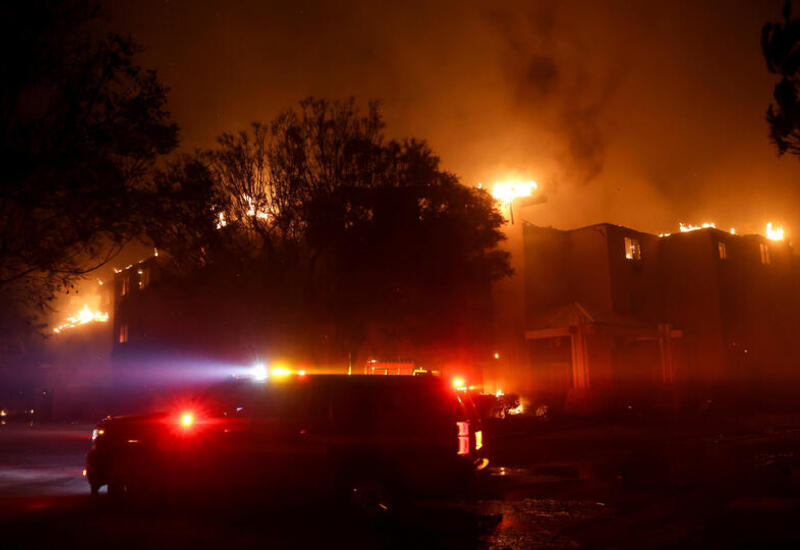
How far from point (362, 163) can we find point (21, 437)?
50.1 ft

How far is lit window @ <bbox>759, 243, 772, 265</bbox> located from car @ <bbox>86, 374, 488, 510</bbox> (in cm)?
3511

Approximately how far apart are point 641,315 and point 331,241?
19.5 meters

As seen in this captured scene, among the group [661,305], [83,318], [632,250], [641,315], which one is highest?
[632,250]

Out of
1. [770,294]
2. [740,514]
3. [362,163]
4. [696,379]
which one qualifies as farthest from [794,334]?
[740,514]

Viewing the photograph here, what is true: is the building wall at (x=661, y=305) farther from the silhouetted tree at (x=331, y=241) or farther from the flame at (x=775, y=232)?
the silhouetted tree at (x=331, y=241)

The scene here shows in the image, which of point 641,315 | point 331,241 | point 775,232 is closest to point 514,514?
point 331,241

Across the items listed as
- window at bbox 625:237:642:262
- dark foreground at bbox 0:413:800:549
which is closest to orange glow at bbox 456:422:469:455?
dark foreground at bbox 0:413:800:549

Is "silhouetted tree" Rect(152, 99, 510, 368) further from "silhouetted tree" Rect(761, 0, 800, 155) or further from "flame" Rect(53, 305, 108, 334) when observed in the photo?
"flame" Rect(53, 305, 108, 334)

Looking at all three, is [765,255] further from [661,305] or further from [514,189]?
[514,189]

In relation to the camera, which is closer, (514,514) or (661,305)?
(514,514)

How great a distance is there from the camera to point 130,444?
415 inches

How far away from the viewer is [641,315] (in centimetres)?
3384

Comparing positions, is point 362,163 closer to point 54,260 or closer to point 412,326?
point 412,326

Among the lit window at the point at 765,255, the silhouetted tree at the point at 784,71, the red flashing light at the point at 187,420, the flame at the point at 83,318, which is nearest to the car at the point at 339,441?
the red flashing light at the point at 187,420
